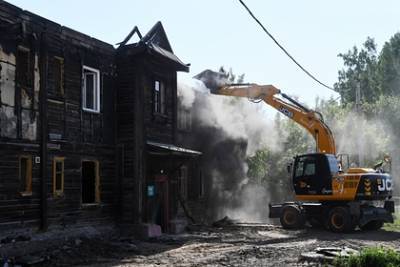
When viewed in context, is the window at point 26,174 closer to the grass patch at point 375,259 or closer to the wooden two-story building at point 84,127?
the wooden two-story building at point 84,127

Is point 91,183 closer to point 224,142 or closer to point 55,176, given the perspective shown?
point 55,176

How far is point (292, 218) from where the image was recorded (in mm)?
23359

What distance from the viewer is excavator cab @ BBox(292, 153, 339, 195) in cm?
2238

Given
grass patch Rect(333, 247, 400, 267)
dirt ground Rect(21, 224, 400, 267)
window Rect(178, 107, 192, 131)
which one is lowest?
dirt ground Rect(21, 224, 400, 267)

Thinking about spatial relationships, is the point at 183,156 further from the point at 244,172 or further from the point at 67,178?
the point at 244,172

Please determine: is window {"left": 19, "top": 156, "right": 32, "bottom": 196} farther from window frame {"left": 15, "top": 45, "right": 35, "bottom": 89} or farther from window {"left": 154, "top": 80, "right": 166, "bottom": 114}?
window {"left": 154, "top": 80, "right": 166, "bottom": 114}

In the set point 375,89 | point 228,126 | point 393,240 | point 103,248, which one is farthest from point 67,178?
point 375,89

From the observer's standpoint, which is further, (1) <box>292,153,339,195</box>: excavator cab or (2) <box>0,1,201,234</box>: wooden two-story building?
(1) <box>292,153,339,195</box>: excavator cab

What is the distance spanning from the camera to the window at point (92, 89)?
19719 mm

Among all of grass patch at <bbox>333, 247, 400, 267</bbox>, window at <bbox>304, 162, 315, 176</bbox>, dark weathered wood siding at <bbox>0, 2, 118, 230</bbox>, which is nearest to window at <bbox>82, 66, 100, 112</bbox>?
dark weathered wood siding at <bbox>0, 2, 118, 230</bbox>

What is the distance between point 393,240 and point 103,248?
32.0 feet

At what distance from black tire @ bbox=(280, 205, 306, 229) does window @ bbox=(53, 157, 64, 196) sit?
9.68 meters

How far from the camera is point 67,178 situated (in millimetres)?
18141

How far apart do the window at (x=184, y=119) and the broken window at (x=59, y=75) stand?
27.7 ft
